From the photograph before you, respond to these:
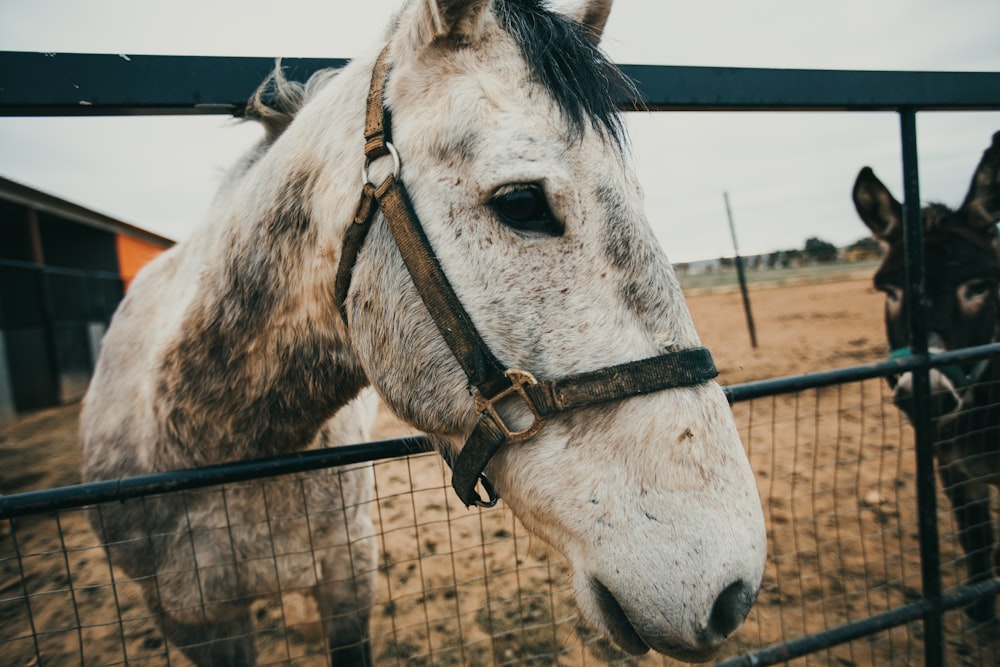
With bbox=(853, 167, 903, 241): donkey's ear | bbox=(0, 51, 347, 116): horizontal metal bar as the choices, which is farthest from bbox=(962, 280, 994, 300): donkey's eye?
bbox=(0, 51, 347, 116): horizontal metal bar

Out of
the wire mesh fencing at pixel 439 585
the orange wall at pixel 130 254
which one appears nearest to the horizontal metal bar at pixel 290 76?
the wire mesh fencing at pixel 439 585

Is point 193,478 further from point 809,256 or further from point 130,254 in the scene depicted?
point 130,254

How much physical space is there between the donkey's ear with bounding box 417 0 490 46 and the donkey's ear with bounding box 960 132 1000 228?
2575mm

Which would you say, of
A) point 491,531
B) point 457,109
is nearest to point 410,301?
point 457,109

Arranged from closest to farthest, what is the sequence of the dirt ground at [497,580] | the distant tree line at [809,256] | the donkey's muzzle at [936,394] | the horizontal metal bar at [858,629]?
the horizontal metal bar at [858,629] < the dirt ground at [497,580] < the donkey's muzzle at [936,394] < the distant tree line at [809,256]

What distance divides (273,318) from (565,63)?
3.26ft

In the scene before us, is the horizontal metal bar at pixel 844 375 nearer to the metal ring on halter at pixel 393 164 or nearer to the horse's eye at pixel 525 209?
the horse's eye at pixel 525 209

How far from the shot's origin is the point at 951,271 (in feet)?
10.1

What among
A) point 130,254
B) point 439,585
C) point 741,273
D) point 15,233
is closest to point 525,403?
point 439,585

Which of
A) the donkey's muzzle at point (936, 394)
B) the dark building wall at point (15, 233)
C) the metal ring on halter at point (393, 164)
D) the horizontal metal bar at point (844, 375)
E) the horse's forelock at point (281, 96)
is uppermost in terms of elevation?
the dark building wall at point (15, 233)

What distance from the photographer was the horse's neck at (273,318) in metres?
1.27

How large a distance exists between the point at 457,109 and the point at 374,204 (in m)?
0.27

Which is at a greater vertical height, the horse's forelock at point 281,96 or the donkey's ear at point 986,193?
the horse's forelock at point 281,96

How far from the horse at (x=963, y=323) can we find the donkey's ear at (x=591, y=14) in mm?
1950
